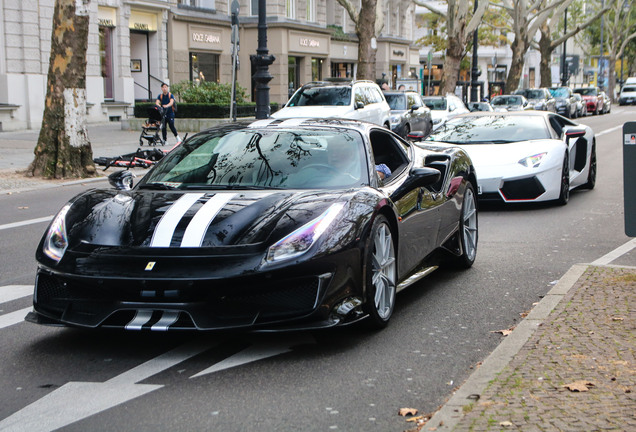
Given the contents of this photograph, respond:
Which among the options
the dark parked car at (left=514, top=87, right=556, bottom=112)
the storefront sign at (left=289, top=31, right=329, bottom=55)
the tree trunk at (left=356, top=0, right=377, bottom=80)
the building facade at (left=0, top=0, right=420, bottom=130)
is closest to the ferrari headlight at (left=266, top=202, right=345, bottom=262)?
the building facade at (left=0, top=0, right=420, bottom=130)

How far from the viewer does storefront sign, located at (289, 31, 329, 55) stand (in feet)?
151

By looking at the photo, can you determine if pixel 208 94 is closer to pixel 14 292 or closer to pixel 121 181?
pixel 14 292

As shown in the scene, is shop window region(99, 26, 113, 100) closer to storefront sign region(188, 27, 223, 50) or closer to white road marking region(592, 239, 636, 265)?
storefront sign region(188, 27, 223, 50)

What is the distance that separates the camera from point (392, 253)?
5.86 m

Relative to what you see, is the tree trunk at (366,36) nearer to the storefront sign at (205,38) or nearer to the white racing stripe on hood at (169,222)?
the storefront sign at (205,38)

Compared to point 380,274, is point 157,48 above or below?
above

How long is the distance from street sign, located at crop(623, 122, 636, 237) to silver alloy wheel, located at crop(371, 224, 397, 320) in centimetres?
202

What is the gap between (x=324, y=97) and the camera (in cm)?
2220

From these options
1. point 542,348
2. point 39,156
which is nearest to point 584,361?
point 542,348

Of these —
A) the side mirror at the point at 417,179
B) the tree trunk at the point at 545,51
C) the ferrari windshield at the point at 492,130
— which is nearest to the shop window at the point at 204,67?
the tree trunk at the point at 545,51

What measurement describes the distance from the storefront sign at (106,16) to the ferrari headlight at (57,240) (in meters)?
29.9

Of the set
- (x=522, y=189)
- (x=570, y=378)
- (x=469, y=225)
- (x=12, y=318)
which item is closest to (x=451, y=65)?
(x=522, y=189)

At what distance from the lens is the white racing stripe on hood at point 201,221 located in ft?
16.0

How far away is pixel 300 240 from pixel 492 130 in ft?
27.6
